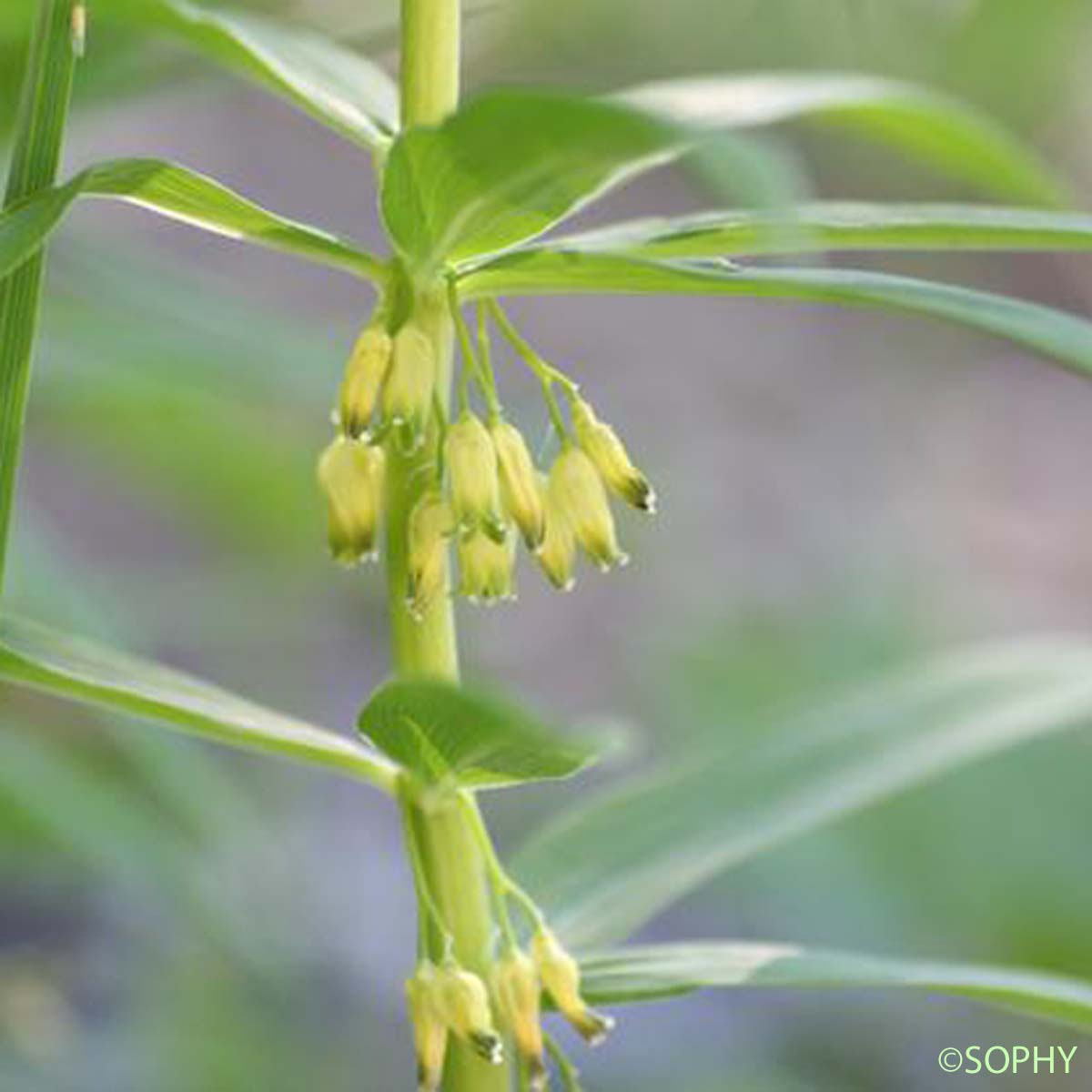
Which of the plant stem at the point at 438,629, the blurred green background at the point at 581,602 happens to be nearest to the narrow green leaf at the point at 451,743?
the plant stem at the point at 438,629

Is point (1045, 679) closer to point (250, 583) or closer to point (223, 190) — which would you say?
point (223, 190)

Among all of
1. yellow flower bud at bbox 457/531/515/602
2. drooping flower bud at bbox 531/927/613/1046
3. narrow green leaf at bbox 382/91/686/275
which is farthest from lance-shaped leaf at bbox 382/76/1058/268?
drooping flower bud at bbox 531/927/613/1046

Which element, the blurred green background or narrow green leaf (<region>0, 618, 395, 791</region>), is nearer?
narrow green leaf (<region>0, 618, 395, 791</region>)

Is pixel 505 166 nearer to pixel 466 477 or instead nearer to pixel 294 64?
pixel 466 477

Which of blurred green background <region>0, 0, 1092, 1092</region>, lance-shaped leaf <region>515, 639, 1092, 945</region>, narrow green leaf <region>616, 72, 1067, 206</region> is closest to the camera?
narrow green leaf <region>616, 72, 1067, 206</region>

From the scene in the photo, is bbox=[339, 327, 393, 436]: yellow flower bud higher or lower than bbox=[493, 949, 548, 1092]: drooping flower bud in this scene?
higher

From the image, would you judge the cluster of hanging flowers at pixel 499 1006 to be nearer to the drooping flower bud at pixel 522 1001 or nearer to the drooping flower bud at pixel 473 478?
the drooping flower bud at pixel 522 1001

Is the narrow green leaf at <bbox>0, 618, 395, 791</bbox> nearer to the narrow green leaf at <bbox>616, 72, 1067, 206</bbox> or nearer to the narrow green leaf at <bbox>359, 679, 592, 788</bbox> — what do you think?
the narrow green leaf at <bbox>359, 679, 592, 788</bbox>
